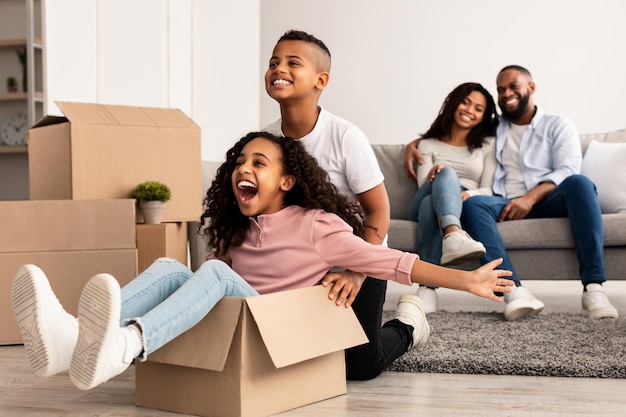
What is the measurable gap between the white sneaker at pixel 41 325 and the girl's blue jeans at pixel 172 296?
0.39ft

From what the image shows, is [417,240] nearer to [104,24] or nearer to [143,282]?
[143,282]

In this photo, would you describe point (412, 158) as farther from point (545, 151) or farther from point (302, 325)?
point (302, 325)

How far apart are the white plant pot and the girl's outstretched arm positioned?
4.41 ft

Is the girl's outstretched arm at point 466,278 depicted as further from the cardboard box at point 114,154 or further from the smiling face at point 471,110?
the smiling face at point 471,110

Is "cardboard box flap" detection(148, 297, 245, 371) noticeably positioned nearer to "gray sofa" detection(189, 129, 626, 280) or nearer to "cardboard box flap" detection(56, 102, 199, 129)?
"cardboard box flap" detection(56, 102, 199, 129)

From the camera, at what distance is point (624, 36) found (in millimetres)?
5012

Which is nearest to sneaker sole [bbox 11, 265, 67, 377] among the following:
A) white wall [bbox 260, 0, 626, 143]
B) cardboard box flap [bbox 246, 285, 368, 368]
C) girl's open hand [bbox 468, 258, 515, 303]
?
cardboard box flap [bbox 246, 285, 368, 368]

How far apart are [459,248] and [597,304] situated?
0.54m

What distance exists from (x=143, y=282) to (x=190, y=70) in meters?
3.92

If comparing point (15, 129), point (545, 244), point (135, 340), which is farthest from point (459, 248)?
point (15, 129)

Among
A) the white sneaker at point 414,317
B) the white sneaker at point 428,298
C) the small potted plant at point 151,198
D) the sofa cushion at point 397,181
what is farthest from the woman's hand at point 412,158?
the white sneaker at point 414,317

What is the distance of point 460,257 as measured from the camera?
2.92 meters

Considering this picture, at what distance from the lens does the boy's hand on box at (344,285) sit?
68.6 inches

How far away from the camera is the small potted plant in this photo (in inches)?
109
